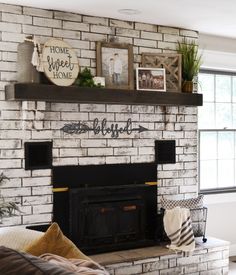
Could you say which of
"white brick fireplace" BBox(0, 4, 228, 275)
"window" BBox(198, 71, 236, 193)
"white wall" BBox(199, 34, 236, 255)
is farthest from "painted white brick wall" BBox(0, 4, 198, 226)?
"window" BBox(198, 71, 236, 193)

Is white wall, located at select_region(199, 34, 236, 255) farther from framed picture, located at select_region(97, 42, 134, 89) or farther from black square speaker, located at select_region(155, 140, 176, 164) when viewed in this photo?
framed picture, located at select_region(97, 42, 134, 89)

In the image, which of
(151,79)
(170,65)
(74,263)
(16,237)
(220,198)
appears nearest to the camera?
(74,263)

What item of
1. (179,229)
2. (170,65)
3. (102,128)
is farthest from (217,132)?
(102,128)

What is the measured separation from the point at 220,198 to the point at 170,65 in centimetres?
179

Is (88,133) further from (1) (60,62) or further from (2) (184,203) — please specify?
→ (2) (184,203)

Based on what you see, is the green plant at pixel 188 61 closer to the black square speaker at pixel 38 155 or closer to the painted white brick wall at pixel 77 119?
the painted white brick wall at pixel 77 119

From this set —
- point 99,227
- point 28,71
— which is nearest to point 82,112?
point 28,71

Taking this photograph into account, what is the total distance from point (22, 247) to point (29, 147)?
169cm

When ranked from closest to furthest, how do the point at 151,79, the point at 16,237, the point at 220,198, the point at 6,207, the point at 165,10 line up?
the point at 16,237 → the point at 6,207 → the point at 165,10 → the point at 151,79 → the point at 220,198

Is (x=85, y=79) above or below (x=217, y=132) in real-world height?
above

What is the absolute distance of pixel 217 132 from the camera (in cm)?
570

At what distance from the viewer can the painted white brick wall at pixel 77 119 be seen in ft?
13.2

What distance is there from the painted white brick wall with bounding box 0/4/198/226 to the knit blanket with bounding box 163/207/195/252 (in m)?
0.40

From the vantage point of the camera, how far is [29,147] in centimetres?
409
